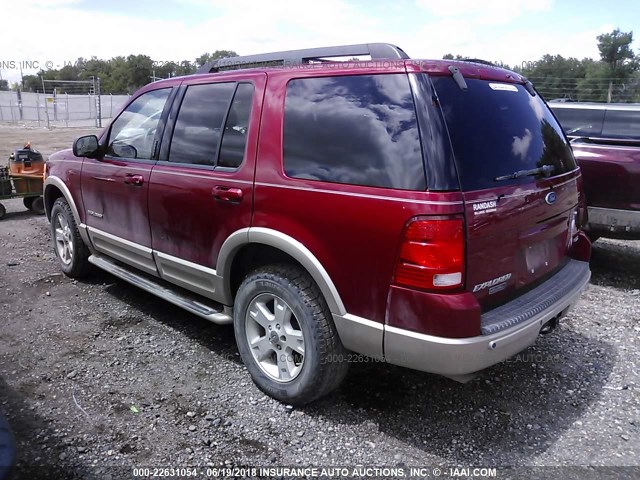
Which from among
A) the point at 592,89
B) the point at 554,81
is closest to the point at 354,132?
the point at 592,89

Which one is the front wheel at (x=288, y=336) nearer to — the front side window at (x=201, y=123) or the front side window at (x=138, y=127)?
the front side window at (x=201, y=123)

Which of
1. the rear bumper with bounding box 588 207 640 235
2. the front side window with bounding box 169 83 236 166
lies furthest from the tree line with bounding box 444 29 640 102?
the front side window with bounding box 169 83 236 166

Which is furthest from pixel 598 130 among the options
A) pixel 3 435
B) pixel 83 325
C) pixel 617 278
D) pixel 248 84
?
pixel 3 435

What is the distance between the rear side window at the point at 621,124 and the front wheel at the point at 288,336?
5.65m

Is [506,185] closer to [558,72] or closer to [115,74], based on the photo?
[558,72]

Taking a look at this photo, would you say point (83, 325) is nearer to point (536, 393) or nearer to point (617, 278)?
point (536, 393)

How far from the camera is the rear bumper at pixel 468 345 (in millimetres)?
2453

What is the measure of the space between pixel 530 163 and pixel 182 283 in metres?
2.49

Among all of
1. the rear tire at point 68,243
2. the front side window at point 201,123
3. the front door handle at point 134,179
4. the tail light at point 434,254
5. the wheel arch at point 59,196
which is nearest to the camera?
the tail light at point 434,254

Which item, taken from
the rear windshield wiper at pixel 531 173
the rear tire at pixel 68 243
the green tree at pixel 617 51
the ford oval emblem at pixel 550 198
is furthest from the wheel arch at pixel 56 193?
the green tree at pixel 617 51

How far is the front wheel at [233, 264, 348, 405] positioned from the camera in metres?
2.88

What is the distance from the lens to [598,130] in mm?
6941

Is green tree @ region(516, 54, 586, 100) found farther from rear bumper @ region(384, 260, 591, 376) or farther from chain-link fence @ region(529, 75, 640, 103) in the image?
rear bumper @ region(384, 260, 591, 376)

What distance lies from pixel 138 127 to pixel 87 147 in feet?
1.99
